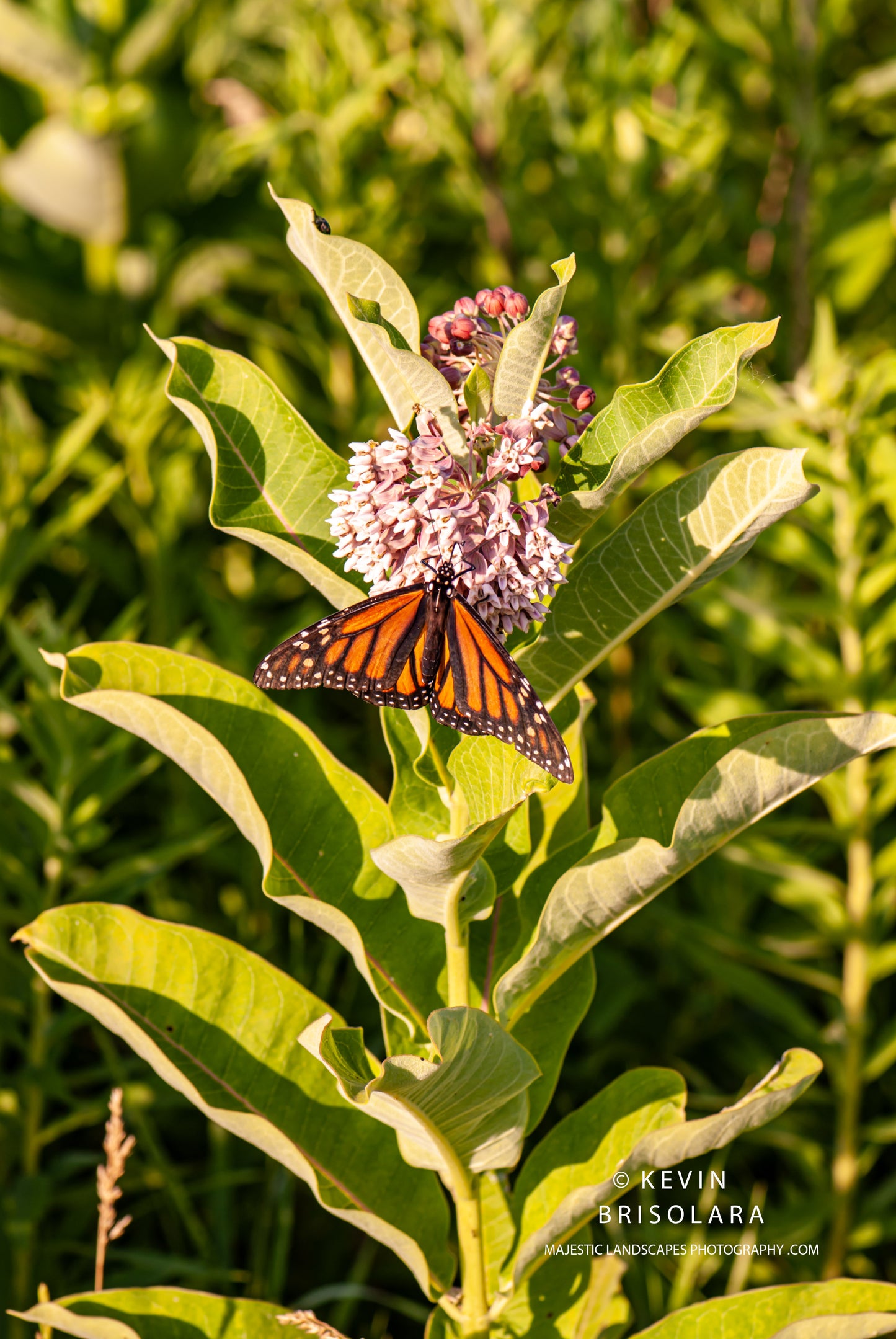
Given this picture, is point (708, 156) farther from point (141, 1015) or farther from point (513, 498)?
point (141, 1015)

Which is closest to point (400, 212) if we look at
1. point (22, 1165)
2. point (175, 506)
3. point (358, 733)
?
point (175, 506)

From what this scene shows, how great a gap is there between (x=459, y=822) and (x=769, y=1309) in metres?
0.70

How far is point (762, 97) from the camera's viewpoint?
136 inches

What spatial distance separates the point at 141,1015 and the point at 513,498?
70 centimetres

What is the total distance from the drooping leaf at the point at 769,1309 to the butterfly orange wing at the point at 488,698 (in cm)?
72

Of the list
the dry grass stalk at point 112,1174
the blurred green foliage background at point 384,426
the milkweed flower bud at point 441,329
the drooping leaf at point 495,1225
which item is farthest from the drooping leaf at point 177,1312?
the milkweed flower bud at point 441,329

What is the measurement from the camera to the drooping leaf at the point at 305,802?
4.00 ft

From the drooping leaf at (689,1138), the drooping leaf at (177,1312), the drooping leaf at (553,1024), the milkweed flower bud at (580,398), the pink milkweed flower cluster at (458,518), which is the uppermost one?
the milkweed flower bud at (580,398)

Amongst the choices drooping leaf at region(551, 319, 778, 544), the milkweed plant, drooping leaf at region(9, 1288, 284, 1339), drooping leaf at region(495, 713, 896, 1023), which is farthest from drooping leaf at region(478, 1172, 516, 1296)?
drooping leaf at region(551, 319, 778, 544)

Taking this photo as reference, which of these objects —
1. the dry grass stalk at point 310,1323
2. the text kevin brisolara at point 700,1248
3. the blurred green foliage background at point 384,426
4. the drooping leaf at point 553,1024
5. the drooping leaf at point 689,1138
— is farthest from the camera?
the blurred green foliage background at point 384,426

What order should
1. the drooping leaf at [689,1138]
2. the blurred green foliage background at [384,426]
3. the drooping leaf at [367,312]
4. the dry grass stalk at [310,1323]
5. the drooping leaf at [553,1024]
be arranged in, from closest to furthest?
1. the drooping leaf at [367,312]
2. the drooping leaf at [689,1138]
3. the dry grass stalk at [310,1323]
4. the drooping leaf at [553,1024]
5. the blurred green foliage background at [384,426]

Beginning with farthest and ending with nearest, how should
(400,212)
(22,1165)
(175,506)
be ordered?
1. (400,212)
2. (175,506)
3. (22,1165)

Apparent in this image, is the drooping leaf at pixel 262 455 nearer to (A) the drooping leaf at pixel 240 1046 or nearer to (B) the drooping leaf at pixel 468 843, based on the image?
(B) the drooping leaf at pixel 468 843

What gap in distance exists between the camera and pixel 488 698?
100 cm
